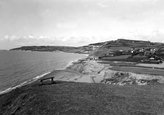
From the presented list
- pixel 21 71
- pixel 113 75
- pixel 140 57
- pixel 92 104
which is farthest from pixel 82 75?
pixel 140 57

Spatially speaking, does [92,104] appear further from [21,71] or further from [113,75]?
[21,71]

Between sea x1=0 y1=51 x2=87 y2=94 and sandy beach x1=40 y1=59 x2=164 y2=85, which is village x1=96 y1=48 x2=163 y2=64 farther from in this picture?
sea x1=0 y1=51 x2=87 y2=94

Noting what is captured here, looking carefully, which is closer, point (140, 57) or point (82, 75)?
point (82, 75)

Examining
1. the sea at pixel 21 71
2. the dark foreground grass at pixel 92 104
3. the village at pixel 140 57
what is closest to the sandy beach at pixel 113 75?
the sea at pixel 21 71

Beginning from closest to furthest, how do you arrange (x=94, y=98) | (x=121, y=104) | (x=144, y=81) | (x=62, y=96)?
1. (x=121, y=104)
2. (x=94, y=98)
3. (x=62, y=96)
4. (x=144, y=81)

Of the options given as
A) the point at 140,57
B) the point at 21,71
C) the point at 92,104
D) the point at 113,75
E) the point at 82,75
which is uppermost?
the point at 92,104

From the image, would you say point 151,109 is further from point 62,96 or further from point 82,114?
point 62,96

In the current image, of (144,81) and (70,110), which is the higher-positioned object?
(70,110)

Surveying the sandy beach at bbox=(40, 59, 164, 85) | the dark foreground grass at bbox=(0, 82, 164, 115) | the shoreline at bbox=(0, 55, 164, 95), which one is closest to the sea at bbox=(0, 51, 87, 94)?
the shoreline at bbox=(0, 55, 164, 95)

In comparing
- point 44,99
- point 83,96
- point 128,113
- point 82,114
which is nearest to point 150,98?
point 128,113

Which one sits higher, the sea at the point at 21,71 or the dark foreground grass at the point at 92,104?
the dark foreground grass at the point at 92,104

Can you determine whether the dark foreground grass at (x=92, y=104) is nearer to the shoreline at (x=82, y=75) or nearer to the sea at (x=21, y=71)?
the shoreline at (x=82, y=75)
